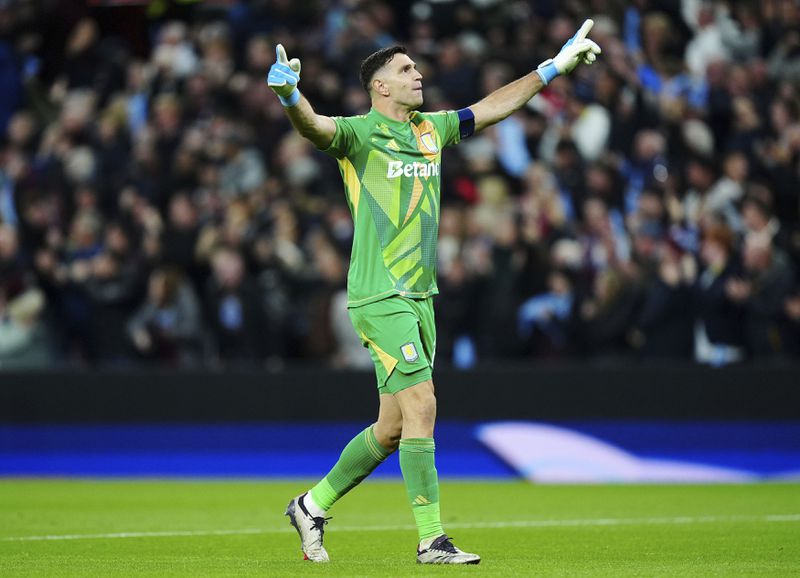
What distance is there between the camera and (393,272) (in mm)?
7539

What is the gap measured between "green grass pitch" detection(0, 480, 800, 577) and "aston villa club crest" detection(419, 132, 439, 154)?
220 centimetres

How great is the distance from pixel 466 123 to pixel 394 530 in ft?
9.85

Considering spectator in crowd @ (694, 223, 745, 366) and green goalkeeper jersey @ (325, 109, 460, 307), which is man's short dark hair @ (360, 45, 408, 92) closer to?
green goalkeeper jersey @ (325, 109, 460, 307)

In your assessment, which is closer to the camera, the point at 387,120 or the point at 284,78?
the point at 284,78

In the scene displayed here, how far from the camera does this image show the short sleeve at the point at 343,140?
753 cm

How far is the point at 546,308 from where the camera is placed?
15234 mm

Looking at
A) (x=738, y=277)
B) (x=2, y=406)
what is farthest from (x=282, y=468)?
(x=738, y=277)

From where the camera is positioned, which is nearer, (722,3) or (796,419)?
(796,419)

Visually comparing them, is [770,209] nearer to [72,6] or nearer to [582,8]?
[582,8]

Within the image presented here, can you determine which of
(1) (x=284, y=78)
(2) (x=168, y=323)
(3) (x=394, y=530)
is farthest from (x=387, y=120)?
(2) (x=168, y=323)

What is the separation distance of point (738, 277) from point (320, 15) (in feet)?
25.0

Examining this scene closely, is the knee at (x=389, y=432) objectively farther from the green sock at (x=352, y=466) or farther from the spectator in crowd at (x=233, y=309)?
the spectator in crowd at (x=233, y=309)

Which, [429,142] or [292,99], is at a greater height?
[292,99]

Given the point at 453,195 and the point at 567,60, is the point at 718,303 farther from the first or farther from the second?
the point at 567,60
